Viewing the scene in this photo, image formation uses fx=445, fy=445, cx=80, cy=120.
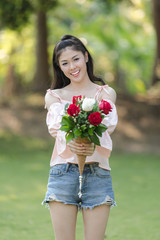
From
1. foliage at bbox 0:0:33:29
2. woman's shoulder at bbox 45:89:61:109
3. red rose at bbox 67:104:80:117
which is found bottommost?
red rose at bbox 67:104:80:117

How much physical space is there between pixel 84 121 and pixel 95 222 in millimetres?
745

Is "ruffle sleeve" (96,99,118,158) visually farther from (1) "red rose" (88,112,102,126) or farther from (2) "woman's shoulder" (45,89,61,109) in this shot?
(2) "woman's shoulder" (45,89,61,109)

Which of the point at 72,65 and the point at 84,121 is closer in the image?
the point at 84,121

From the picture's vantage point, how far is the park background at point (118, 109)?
7.02 metres

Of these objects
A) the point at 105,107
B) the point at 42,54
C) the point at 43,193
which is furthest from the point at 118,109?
the point at 105,107

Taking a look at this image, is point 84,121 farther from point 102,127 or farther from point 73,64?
point 73,64

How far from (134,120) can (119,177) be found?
5275 millimetres

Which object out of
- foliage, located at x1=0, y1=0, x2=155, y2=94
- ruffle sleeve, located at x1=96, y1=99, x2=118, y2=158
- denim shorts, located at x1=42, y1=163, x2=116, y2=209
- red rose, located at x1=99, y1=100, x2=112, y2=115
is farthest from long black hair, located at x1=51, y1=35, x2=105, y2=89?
foliage, located at x1=0, y1=0, x2=155, y2=94

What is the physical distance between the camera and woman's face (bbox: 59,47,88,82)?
3.48 metres

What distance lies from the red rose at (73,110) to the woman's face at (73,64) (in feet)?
1.52

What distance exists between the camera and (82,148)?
3156 millimetres

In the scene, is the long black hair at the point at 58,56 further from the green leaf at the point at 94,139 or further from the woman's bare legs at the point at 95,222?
the woman's bare legs at the point at 95,222

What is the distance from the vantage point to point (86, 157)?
3.26 meters

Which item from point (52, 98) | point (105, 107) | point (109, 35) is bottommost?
point (105, 107)
